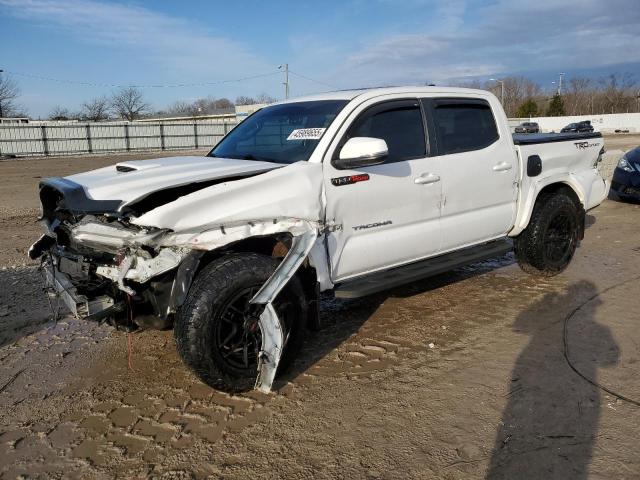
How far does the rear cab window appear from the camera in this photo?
4777 millimetres

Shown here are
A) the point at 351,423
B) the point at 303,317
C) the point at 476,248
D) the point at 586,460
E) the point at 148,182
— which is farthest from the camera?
the point at 476,248

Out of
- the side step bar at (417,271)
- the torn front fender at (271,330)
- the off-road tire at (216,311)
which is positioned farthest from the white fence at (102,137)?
the torn front fender at (271,330)

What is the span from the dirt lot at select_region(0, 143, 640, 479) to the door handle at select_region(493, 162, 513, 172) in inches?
50.6

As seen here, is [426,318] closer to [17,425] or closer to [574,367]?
[574,367]

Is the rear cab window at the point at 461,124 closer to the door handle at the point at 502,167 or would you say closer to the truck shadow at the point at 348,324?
the door handle at the point at 502,167

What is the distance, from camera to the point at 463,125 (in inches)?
199

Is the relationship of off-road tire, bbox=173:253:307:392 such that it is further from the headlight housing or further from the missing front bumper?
the headlight housing

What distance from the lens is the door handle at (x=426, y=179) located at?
4453 mm

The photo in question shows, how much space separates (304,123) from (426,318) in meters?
2.05

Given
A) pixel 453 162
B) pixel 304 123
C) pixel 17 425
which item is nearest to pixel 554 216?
pixel 453 162

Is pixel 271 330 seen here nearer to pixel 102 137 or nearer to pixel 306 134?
pixel 306 134

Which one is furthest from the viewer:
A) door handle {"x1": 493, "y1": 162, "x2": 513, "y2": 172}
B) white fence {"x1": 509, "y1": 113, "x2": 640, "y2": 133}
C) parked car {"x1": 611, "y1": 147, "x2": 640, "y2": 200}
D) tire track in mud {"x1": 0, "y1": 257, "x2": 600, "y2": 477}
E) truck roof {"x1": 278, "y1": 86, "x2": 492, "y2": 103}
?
white fence {"x1": 509, "y1": 113, "x2": 640, "y2": 133}

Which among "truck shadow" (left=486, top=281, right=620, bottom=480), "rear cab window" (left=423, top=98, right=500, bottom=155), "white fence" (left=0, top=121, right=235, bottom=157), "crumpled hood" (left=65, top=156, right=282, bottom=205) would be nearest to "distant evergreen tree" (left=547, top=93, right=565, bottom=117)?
"white fence" (left=0, top=121, right=235, bottom=157)

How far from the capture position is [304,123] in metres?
4.41
